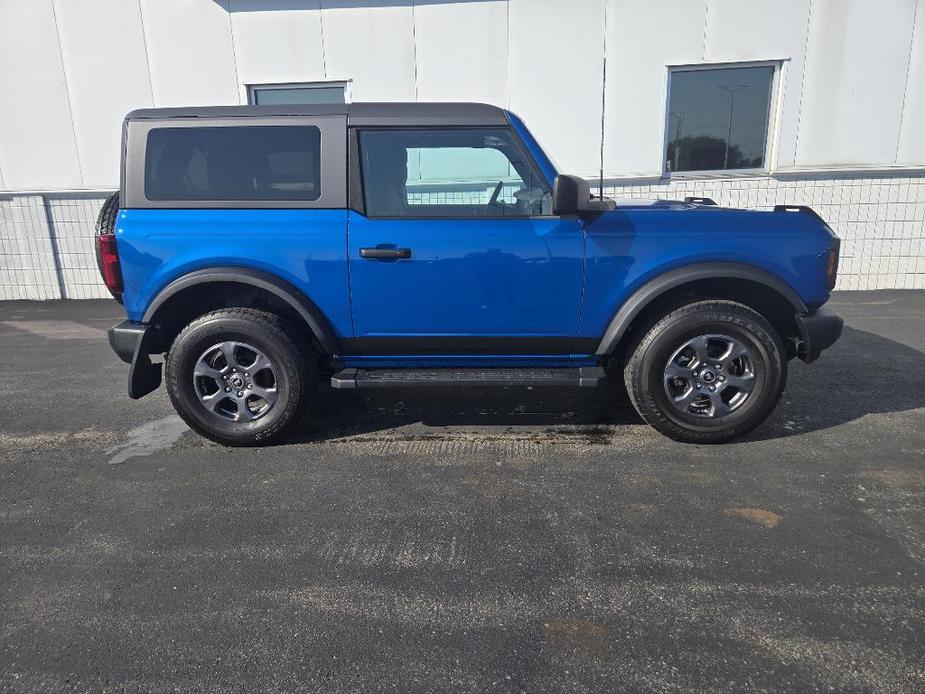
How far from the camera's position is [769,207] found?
784 centimetres

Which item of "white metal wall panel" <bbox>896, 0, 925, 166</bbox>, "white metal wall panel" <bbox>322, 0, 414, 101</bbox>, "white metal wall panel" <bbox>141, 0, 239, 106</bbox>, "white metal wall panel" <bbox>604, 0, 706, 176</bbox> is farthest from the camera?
"white metal wall panel" <bbox>141, 0, 239, 106</bbox>

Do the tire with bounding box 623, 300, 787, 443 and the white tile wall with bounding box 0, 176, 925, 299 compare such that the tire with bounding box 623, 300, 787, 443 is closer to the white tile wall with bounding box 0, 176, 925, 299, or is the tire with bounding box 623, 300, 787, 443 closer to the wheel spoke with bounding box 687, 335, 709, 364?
the wheel spoke with bounding box 687, 335, 709, 364

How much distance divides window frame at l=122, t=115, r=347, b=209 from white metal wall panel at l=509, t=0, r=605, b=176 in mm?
4992

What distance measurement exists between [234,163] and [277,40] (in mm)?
5526

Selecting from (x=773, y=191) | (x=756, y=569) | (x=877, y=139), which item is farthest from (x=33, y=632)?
(x=877, y=139)

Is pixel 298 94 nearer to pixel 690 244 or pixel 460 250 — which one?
pixel 460 250

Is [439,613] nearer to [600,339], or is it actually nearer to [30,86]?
[600,339]

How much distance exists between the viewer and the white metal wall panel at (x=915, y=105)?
7.23 metres

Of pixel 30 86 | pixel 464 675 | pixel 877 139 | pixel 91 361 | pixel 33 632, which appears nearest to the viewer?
pixel 464 675

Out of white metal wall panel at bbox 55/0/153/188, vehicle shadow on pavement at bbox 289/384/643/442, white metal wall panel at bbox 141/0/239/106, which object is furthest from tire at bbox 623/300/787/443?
white metal wall panel at bbox 55/0/153/188

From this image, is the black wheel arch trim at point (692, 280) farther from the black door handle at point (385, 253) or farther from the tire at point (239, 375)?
the tire at point (239, 375)

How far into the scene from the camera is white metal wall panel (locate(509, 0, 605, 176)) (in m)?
7.47

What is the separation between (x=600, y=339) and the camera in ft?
11.6

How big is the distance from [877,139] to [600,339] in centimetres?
667
